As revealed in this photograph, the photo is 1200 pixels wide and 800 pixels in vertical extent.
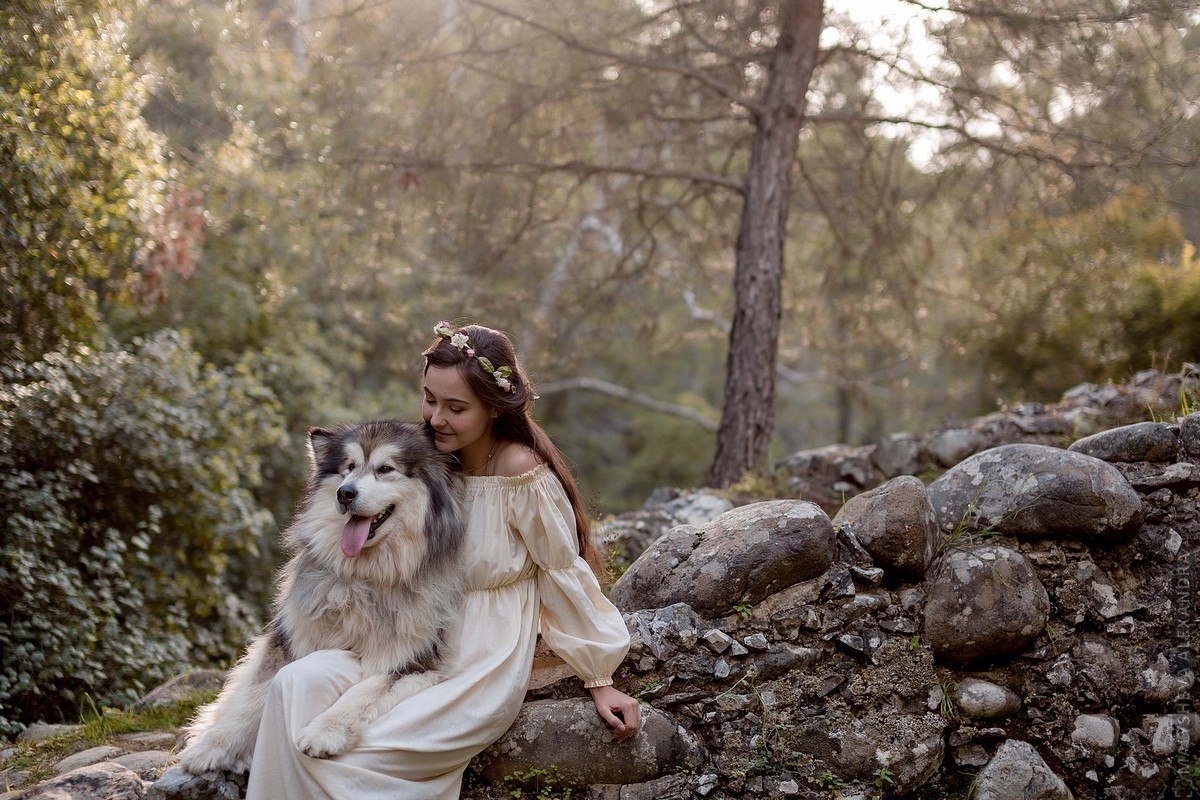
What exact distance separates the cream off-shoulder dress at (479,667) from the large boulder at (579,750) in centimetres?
12

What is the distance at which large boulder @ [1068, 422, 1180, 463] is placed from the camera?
3.61 metres

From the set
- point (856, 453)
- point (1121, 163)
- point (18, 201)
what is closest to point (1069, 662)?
point (856, 453)

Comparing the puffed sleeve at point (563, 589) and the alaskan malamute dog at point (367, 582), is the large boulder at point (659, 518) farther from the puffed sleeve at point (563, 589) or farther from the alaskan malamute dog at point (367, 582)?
the alaskan malamute dog at point (367, 582)

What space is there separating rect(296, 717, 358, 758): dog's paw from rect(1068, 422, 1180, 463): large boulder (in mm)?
3215

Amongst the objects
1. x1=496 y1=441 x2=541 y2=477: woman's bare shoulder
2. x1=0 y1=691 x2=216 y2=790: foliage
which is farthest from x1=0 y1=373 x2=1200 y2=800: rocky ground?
x1=496 y1=441 x2=541 y2=477: woman's bare shoulder

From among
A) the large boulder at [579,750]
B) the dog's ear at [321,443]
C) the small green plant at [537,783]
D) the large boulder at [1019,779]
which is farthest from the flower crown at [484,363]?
the large boulder at [1019,779]

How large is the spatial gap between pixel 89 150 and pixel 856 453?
541 centimetres

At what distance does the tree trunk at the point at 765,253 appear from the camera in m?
6.12

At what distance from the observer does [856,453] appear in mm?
5902

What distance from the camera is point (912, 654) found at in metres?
3.22

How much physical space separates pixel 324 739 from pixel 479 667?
53 cm

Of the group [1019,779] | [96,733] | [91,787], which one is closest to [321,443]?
[91,787]

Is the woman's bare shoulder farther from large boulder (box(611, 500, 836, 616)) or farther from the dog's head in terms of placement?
large boulder (box(611, 500, 836, 616))

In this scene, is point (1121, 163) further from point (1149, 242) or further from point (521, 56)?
point (521, 56)
